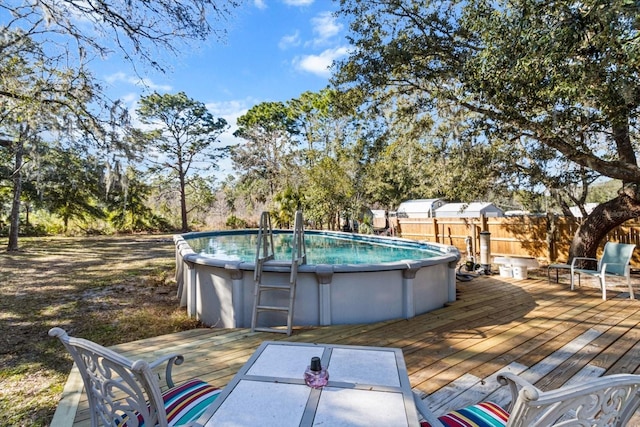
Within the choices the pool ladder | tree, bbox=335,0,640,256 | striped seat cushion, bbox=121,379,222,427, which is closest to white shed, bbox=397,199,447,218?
tree, bbox=335,0,640,256

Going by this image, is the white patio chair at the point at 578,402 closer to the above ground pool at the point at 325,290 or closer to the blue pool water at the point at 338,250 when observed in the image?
the above ground pool at the point at 325,290

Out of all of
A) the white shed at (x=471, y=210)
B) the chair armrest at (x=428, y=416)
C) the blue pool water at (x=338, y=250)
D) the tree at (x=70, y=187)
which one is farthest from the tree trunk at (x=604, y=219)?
the tree at (x=70, y=187)

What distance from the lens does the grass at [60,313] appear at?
2.43 metres

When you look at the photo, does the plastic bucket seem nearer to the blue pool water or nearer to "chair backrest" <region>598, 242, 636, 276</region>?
the blue pool water

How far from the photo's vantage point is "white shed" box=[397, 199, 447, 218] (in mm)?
17766

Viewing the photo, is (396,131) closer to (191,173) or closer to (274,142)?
(274,142)

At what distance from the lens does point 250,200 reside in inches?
770

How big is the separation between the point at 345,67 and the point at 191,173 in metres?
16.0

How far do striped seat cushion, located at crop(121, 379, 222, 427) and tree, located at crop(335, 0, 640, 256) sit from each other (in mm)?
4151

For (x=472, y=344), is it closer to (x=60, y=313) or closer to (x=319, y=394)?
(x=319, y=394)

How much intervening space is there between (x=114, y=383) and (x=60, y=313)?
13.9ft

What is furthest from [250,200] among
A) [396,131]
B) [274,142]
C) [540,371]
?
[540,371]

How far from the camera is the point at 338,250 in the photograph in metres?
8.42

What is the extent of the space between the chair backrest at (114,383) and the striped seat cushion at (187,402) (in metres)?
0.16
